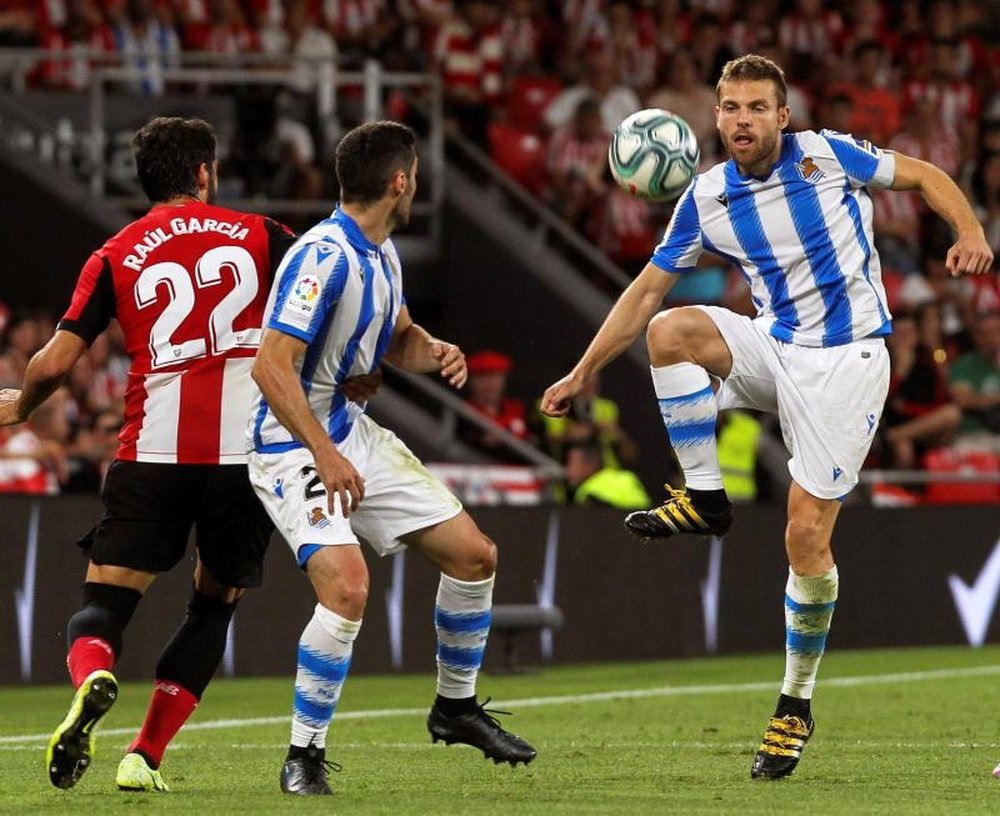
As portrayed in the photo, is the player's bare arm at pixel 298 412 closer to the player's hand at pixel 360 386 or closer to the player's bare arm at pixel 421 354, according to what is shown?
the player's hand at pixel 360 386

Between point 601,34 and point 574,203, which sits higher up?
point 601,34

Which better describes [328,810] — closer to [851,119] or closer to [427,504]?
[427,504]

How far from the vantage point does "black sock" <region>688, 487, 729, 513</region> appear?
7980 millimetres

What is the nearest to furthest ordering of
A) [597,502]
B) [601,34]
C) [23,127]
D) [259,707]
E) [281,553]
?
[259,707]
[281,553]
[597,502]
[23,127]
[601,34]

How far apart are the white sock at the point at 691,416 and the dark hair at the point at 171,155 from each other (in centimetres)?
185

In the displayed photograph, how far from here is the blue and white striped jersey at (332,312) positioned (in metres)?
6.82

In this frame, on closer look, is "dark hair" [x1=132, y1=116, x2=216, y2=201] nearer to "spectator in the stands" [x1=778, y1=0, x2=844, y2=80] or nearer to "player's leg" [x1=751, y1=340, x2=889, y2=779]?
"player's leg" [x1=751, y1=340, x2=889, y2=779]

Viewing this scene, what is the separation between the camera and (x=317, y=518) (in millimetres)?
6906

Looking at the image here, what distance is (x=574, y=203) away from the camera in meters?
17.8

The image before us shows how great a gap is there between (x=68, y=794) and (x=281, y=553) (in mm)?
5646

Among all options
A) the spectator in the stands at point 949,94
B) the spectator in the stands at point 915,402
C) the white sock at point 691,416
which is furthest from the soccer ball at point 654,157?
the spectator in the stands at point 949,94

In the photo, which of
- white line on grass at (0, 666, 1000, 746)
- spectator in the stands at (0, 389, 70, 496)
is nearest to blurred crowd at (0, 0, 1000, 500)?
spectator in the stands at (0, 389, 70, 496)

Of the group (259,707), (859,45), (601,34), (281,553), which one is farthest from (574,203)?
(259,707)

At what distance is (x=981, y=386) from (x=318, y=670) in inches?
447
